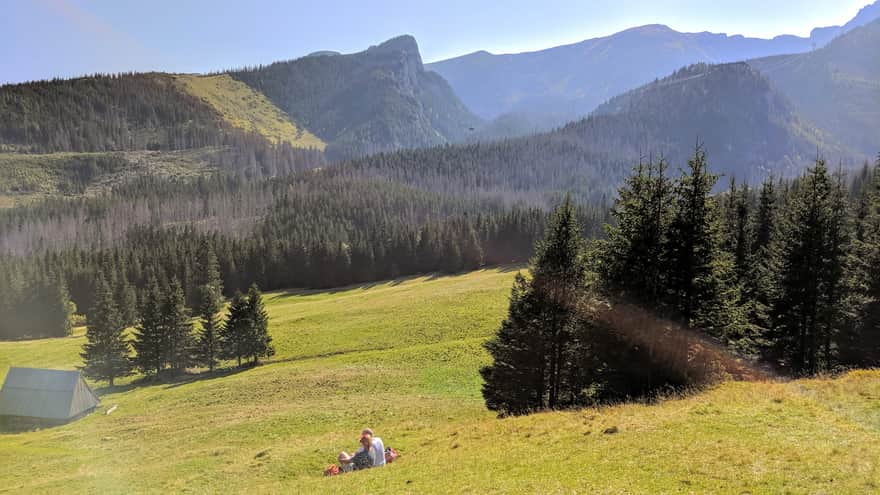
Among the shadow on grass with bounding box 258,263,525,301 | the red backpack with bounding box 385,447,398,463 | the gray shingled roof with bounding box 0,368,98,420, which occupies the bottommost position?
the shadow on grass with bounding box 258,263,525,301

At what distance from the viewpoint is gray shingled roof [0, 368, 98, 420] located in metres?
50.9

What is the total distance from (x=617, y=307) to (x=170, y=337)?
215 ft

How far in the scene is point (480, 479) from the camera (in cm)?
1545

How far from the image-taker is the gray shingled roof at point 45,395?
5094 centimetres

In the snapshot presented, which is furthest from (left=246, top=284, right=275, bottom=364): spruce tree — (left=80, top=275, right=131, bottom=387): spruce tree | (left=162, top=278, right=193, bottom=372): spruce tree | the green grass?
(left=80, top=275, right=131, bottom=387): spruce tree

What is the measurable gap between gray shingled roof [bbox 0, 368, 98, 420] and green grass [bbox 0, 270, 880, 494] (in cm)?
334

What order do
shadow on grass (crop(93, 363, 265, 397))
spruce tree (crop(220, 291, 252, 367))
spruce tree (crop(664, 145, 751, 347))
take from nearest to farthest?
spruce tree (crop(664, 145, 751, 347)) < shadow on grass (crop(93, 363, 265, 397)) < spruce tree (crop(220, 291, 252, 367))

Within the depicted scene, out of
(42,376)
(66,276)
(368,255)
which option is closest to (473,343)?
(42,376)

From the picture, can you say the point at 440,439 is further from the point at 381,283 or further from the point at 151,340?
the point at 381,283

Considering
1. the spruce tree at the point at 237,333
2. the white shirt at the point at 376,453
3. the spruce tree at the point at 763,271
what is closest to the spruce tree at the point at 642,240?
the spruce tree at the point at 763,271

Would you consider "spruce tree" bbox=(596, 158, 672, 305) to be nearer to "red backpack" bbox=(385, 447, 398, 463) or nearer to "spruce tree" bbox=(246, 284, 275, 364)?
"red backpack" bbox=(385, 447, 398, 463)

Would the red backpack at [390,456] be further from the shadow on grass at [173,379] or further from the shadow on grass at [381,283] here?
the shadow on grass at [381,283]

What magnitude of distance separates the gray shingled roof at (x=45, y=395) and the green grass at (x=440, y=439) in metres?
3.34

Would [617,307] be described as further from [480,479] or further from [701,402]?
[480,479]
